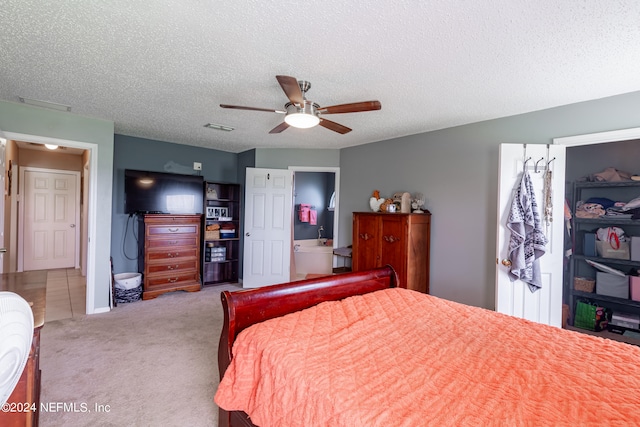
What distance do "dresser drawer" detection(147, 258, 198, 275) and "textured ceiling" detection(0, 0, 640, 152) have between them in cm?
224

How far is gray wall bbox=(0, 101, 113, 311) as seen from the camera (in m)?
3.25

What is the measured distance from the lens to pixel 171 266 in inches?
177

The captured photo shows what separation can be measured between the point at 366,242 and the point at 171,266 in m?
2.98

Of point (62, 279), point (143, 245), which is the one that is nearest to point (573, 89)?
point (143, 245)

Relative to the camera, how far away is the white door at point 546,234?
283 cm

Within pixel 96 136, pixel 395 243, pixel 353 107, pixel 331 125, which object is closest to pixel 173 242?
pixel 96 136

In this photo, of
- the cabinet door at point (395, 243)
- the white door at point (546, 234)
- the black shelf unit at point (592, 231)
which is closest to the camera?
the white door at point (546, 234)

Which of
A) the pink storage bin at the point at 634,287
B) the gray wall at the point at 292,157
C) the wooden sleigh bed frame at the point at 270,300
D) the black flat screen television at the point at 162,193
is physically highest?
the gray wall at the point at 292,157

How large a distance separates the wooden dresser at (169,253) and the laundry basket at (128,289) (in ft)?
0.25

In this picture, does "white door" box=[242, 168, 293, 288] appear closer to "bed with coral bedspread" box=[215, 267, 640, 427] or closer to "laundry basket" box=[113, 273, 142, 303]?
"laundry basket" box=[113, 273, 142, 303]

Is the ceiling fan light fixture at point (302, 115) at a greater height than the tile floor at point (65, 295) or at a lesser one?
greater

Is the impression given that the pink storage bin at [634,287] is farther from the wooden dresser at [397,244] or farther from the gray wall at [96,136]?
the gray wall at [96,136]

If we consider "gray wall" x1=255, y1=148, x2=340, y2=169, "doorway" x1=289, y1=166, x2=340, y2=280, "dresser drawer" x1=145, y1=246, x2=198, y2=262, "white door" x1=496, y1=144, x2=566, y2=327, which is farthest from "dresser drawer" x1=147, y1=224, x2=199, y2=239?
"white door" x1=496, y1=144, x2=566, y2=327

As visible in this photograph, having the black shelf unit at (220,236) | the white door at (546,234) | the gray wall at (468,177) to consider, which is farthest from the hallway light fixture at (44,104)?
the white door at (546,234)
